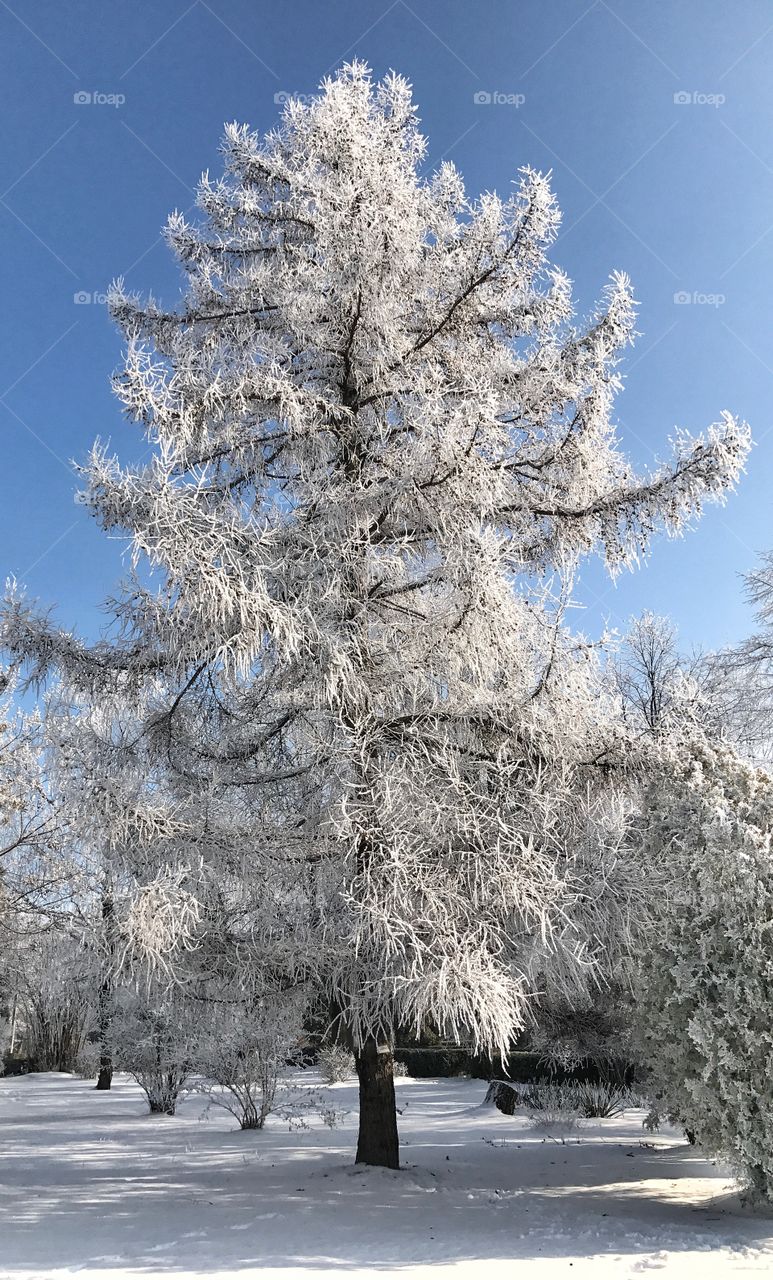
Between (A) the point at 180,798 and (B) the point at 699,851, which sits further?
(A) the point at 180,798

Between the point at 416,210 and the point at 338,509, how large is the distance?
3003 millimetres

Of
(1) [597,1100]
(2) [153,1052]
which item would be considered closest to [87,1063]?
(2) [153,1052]

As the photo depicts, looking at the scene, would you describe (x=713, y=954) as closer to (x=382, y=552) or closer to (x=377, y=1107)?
(x=377, y=1107)

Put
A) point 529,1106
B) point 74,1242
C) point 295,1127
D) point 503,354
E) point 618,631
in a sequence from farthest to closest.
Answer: point 529,1106
point 295,1127
point 503,354
point 618,631
point 74,1242

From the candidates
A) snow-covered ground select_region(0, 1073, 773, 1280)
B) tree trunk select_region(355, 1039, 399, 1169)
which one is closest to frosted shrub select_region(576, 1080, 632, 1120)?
snow-covered ground select_region(0, 1073, 773, 1280)

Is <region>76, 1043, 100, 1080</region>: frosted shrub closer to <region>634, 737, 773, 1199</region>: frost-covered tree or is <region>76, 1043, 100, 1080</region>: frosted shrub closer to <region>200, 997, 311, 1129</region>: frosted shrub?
<region>200, 997, 311, 1129</region>: frosted shrub

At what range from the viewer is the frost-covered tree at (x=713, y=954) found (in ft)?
19.1

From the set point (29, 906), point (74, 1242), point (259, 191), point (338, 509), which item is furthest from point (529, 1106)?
point (259, 191)

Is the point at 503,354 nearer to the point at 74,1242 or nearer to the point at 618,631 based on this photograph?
the point at 618,631

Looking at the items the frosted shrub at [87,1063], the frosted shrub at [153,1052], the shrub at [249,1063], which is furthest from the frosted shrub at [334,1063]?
the frosted shrub at [87,1063]

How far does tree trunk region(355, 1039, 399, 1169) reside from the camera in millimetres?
7285

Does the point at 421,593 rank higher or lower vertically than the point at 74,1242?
higher

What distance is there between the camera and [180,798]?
708 cm

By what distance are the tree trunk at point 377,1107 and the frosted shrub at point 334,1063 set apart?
9.86 m
